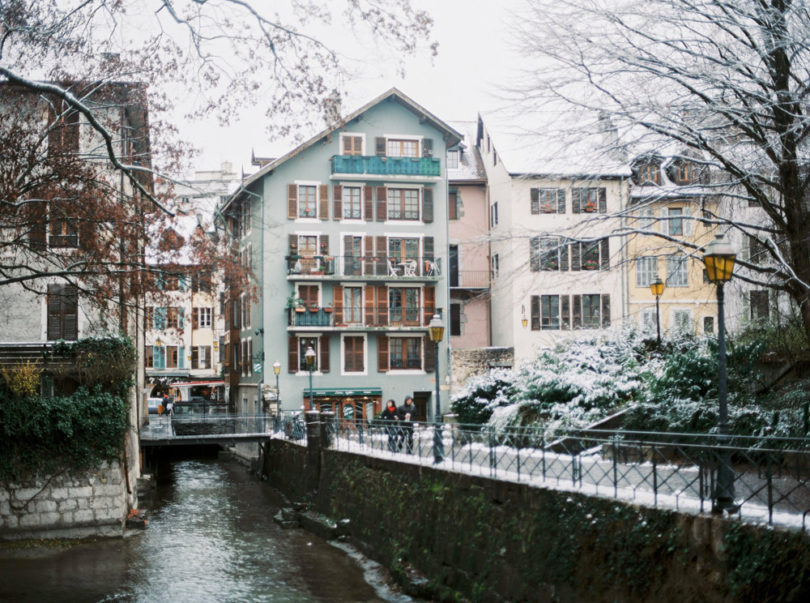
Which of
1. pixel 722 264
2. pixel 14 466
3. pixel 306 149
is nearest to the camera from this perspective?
pixel 722 264

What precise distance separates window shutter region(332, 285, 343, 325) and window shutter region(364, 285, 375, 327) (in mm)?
1126

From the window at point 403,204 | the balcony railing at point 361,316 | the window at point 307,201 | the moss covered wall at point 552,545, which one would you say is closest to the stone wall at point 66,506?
the moss covered wall at point 552,545

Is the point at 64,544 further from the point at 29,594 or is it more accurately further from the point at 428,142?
the point at 428,142

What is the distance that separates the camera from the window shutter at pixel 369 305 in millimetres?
40219

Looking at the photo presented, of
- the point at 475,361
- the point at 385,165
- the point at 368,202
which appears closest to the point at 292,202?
the point at 368,202

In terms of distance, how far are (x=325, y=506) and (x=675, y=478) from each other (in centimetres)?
1477

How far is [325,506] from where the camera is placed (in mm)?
23656

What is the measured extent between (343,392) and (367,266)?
5730 millimetres

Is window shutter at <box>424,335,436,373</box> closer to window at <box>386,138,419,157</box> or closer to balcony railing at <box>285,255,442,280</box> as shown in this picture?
balcony railing at <box>285,255,442,280</box>

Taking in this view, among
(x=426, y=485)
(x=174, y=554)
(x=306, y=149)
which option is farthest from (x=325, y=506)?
(x=306, y=149)

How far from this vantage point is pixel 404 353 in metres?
40.7

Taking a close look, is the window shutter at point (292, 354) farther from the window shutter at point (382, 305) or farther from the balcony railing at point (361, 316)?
the window shutter at point (382, 305)

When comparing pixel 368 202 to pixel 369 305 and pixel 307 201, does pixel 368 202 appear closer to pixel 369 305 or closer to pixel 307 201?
pixel 307 201

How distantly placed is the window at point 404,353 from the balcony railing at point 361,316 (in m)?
0.81
